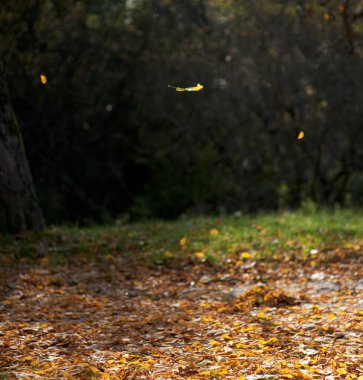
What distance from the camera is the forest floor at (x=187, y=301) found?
477 centimetres

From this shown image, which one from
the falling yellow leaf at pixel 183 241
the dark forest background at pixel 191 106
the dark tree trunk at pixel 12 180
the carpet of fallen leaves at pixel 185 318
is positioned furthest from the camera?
the dark forest background at pixel 191 106

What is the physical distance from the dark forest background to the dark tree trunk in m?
3.79

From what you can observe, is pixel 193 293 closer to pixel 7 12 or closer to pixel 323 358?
pixel 323 358

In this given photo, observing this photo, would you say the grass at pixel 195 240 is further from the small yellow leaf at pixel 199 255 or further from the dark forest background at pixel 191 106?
the dark forest background at pixel 191 106

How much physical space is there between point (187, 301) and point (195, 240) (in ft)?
7.57

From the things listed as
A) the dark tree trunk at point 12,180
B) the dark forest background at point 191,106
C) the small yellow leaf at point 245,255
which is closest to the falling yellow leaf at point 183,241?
the small yellow leaf at point 245,255

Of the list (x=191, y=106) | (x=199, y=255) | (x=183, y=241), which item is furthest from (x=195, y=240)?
(x=191, y=106)

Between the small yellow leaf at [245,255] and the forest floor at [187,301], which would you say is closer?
the forest floor at [187,301]

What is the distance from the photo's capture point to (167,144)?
1365cm

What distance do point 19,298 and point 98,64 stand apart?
24.6 ft

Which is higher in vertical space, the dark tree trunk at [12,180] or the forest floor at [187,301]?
the dark tree trunk at [12,180]

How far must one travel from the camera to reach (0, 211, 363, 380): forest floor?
4773mm

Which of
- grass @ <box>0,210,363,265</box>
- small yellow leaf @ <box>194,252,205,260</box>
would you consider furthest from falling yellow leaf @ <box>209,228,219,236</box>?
small yellow leaf @ <box>194,252,205,260</box>

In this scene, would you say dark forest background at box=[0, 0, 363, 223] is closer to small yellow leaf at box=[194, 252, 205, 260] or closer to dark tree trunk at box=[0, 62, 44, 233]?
dark tree trunk at box=[0, 62, 44, 233]
